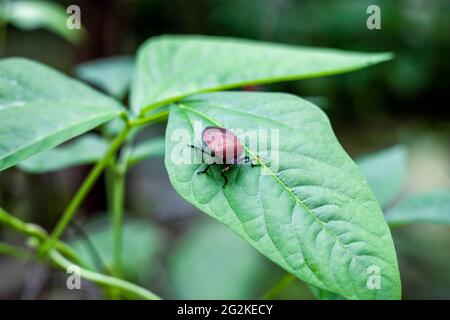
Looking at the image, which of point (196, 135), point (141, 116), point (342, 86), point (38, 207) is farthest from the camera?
point (342, 86)

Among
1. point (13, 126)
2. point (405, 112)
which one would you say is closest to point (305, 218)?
point (13, 126)

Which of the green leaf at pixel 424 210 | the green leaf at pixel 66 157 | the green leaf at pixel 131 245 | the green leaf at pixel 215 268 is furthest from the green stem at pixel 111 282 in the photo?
the green leaf at pixel 215 268

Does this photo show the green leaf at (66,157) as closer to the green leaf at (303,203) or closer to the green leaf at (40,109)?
the green leaf at (40,109)

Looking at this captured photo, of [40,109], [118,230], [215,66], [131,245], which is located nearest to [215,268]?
[131,245]

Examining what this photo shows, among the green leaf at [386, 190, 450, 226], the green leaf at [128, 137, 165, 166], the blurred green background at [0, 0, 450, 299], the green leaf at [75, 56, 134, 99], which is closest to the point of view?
the green leaf at [386, 190, 450, 226]

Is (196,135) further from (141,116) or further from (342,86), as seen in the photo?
(342,86)

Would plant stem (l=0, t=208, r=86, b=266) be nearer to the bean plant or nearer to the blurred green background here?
the bean plant

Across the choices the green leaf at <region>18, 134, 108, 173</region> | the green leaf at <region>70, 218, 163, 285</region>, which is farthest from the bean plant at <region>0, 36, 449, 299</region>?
the green leaf at <region>70, 218, 163, 285</region>
